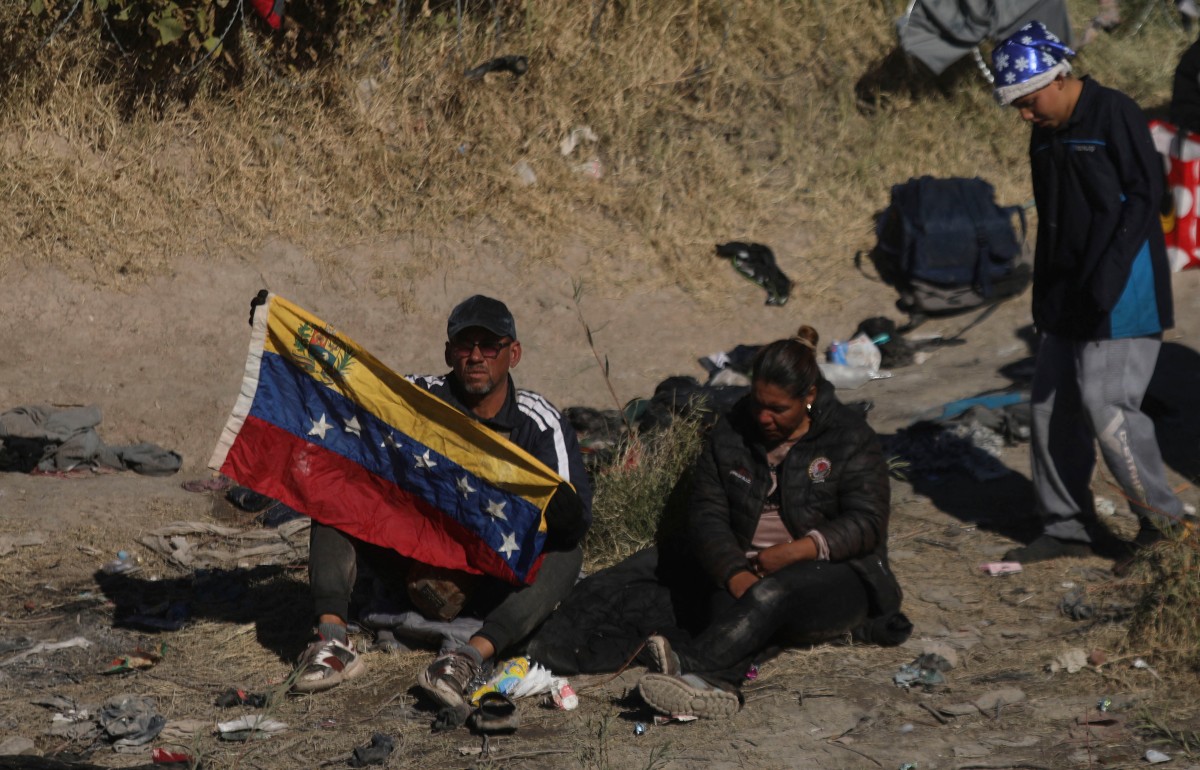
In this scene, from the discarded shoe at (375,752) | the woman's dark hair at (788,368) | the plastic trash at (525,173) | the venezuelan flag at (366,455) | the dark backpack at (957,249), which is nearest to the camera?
the discarded shoe at (375,752)

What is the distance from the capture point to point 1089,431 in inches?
244

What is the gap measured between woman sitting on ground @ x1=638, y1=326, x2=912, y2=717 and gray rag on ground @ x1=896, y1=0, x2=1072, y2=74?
7.90m

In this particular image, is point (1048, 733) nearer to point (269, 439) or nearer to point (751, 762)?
point (751, 762)

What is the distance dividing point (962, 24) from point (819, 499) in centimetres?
845

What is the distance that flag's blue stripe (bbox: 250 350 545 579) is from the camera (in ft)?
17.8

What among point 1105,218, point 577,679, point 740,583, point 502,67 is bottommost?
point 577,679

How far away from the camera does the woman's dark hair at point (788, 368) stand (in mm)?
5188

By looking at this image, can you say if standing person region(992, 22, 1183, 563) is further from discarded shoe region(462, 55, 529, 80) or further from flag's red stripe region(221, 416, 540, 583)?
discarded shoe region(462, 55, 529, 80)

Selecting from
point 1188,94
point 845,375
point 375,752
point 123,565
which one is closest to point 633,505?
point 375,752

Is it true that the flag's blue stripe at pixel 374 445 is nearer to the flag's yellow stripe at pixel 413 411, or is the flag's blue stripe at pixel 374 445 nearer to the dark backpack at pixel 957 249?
the flag's yellow stripe at pixel 413 411

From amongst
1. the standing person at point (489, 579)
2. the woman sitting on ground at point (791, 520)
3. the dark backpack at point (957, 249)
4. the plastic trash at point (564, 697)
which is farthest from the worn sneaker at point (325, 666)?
the dark backpack at point (957, 249)

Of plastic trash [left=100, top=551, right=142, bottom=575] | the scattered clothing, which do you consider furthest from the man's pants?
the scattered clothing

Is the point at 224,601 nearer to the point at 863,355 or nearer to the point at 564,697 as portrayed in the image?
the point at 564,697

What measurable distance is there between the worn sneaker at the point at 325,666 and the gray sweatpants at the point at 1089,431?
3.09 m
